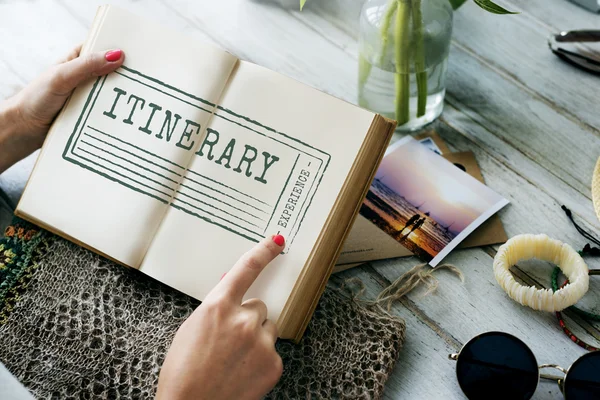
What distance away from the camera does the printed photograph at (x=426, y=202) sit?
0.80m

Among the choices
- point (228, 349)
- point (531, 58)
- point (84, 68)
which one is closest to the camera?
point (228, 349)

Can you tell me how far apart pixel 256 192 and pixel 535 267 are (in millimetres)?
375

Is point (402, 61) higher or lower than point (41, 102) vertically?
higher

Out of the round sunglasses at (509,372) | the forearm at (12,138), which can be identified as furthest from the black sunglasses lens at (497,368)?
the forearm at (12,138)

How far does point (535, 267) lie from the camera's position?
0.77m

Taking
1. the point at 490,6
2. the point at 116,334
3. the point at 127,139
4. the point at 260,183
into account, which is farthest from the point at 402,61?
the point at 116,334

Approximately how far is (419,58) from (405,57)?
0.8 inches

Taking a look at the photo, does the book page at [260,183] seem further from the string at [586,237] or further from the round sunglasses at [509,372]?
the string at [586,237]

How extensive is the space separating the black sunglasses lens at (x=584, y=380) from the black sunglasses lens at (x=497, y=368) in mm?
37

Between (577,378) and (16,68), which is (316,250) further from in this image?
(16,68)

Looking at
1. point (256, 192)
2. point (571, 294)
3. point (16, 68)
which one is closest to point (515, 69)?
point (571, 294)

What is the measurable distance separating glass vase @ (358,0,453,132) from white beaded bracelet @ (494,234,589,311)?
9.4 inches

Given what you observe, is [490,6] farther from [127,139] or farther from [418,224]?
[127,139]

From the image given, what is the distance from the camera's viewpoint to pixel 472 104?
0.92 meters
